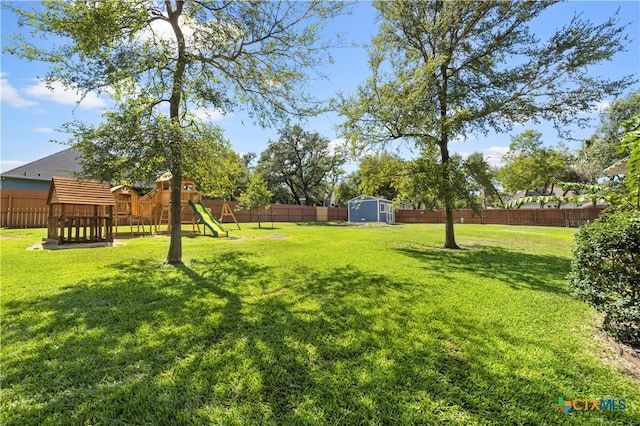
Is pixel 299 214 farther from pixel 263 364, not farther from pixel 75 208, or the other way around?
pixel 263 364

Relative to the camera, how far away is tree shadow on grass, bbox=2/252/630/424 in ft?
6.26

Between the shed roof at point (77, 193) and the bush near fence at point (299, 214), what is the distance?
742 cm

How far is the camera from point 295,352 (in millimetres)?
2641

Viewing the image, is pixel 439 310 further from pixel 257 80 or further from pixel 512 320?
pixel 257 80

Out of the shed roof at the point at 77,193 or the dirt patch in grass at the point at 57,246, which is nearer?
the dirt patch in grass at the point at 57,246

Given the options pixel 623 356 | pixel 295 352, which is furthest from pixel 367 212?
pixel 295 352

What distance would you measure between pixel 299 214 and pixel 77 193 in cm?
2272

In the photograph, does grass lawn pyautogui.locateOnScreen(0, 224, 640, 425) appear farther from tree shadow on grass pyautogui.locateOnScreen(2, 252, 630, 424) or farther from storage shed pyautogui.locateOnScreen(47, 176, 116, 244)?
storage shed pyautogui.locateOnScreen(47, 176, 116, 244)

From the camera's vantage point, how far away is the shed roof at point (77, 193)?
8719mm

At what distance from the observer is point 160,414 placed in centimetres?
186

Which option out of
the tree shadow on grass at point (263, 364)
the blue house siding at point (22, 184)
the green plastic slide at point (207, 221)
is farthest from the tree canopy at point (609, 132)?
the blue house siding at point (22, 184)

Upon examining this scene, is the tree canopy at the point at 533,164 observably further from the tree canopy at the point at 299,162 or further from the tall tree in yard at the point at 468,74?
the tall tree in yard at the point at 468,74

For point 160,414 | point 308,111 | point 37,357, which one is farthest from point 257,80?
point 160,414

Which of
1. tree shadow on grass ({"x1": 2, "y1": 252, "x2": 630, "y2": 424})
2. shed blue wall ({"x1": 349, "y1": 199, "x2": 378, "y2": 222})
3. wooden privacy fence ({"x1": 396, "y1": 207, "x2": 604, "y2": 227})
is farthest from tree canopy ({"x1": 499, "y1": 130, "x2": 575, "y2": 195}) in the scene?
tree shadow on grass ({"x1": 2, "y1": 252, "x2": 630, "y2": 424})
